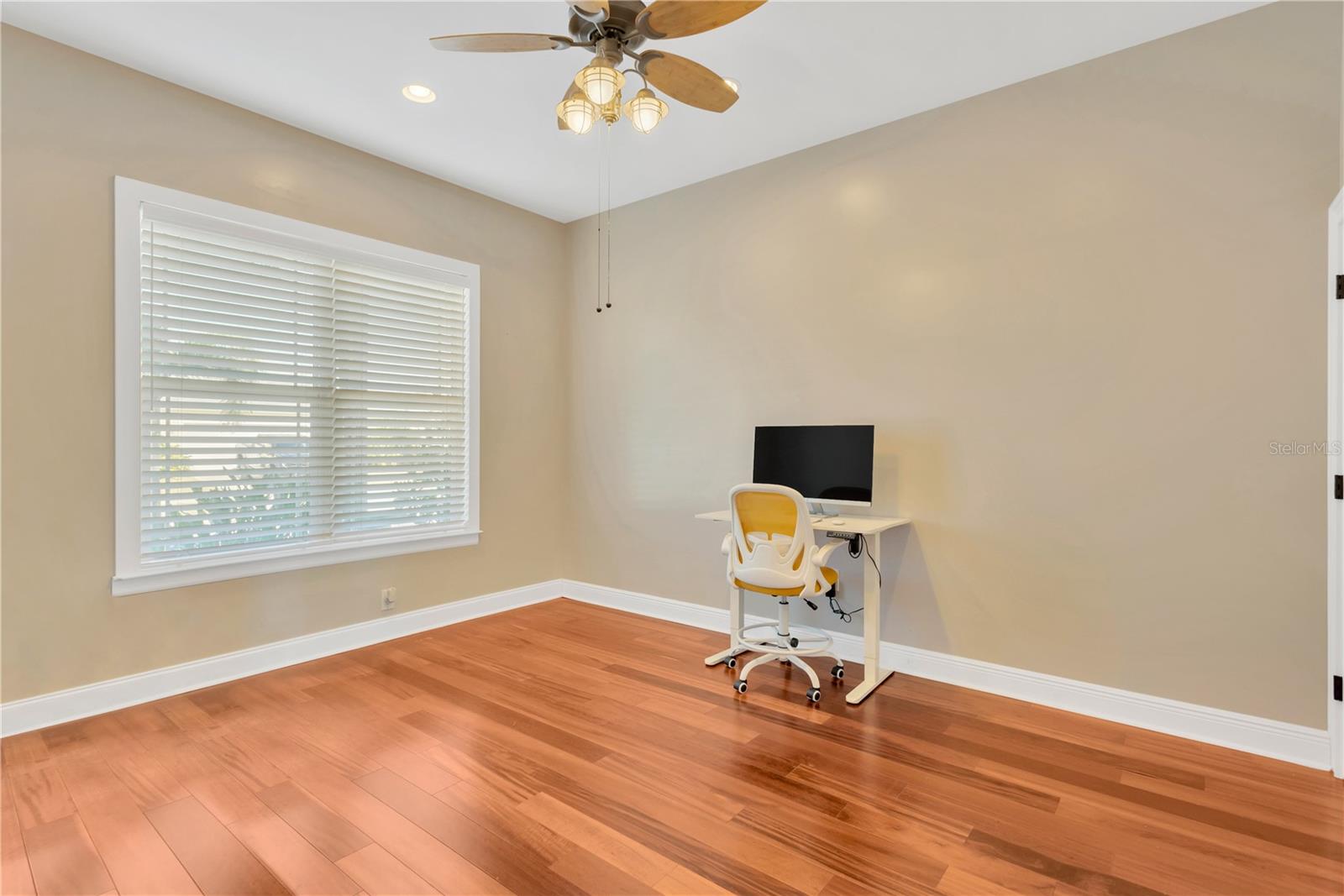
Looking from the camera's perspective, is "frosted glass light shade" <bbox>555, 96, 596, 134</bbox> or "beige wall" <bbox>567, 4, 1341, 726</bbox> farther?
"beige wall" <bbox>567, 4, 1341, 726</bbox>

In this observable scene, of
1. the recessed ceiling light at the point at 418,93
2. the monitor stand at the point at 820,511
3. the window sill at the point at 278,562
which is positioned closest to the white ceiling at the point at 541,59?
the recessed ceiling light at the point at 418,93

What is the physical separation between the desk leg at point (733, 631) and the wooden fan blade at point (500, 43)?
2839 mm

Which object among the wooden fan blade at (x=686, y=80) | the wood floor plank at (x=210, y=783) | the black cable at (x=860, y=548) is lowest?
the wood floor plank at (x=210, y=783)

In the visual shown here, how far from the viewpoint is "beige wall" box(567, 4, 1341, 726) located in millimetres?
2566

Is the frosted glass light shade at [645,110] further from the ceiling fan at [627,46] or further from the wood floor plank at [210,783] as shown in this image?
the wood floor plank at [210,783]

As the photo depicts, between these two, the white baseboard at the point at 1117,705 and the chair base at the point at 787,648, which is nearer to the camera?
the white baseboard at the point at 1117,705

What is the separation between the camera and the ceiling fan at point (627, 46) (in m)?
1.98

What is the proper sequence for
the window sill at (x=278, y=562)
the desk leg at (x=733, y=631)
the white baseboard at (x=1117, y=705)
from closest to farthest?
the white baseboard at (x=1117, y=705) → the window sill at (x=278, y=562) → the desk leg at (x=733, y=631)

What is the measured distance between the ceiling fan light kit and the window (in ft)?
6.63

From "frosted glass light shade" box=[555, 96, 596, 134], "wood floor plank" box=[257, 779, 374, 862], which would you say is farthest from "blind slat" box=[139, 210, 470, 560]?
"frosted glass light shade" box=[555, 96, 596, 134]

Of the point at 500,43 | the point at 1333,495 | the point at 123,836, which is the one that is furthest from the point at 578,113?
the point at 1333,495

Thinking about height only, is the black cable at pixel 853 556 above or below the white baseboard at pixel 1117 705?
above

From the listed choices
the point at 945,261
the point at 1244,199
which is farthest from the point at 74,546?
the point at 1244,199

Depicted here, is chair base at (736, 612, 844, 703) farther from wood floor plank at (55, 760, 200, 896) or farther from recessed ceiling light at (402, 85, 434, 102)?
recessed ceiling light at (402, 85, 434, 102)
